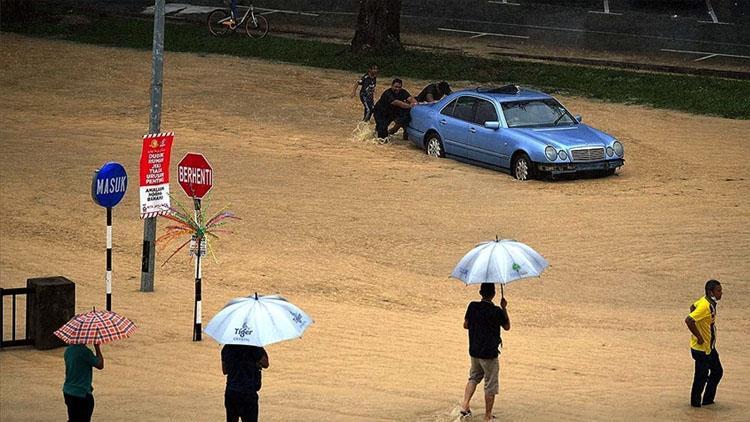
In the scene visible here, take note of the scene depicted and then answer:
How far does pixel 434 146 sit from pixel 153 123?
9.77 metres

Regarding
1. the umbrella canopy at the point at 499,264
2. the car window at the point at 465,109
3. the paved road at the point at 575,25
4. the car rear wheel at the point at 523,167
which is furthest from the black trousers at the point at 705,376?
the paved road at the point at 575,25

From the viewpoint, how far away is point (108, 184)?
15289 millimetres

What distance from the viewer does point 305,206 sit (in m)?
21.6

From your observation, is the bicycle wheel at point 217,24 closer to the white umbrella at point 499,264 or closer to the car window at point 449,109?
the car window at point 449,109

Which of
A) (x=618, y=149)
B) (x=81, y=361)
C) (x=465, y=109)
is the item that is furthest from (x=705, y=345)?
(x=465, y=109)

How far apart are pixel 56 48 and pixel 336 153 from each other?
1415cm

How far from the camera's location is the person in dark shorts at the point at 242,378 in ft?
35.8

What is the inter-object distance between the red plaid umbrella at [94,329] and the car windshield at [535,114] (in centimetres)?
1424

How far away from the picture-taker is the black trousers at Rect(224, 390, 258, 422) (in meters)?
10.9

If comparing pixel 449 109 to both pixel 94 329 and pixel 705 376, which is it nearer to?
pixel 705 376

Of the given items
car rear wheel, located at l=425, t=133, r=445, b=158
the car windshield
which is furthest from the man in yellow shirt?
car rear wheel, located at l=425, t=133, r=445, b=158

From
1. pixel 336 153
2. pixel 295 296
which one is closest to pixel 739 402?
pixel 295 296

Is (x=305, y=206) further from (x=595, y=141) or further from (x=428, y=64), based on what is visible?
(x=428, y=64)

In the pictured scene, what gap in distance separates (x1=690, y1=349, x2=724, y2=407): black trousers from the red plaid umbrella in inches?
208
